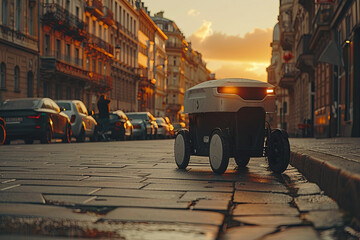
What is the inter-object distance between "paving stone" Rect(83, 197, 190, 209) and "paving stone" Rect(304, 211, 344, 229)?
938 mm

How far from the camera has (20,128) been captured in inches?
750

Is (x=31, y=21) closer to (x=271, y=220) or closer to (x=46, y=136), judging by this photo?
(x=46, y=136)

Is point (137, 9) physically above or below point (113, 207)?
above

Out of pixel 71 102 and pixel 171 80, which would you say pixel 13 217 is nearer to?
pixel 71 102

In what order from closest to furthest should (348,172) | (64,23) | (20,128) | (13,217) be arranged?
(13,217)
(348,172)
(20,128)
(64,23)

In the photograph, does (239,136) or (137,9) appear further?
(137,9)

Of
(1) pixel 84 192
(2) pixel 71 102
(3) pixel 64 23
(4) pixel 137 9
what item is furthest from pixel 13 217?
(4) pixel 137 9

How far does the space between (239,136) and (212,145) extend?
1.14ft

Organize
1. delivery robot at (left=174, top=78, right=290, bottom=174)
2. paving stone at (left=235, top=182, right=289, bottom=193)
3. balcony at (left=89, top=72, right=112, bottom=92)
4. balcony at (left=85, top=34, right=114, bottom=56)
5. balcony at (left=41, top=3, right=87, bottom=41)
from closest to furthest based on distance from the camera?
1. paving stone at (left=235, top=182, right=289, bottom=193)
2. delivery robot at (left=174, top=78, right=290, bottom=174)
3. balcony at (left=41, top=3, right=87, bottom=41)
4. balcony at (left=89, top=72, right=112, bottom=92)
5. balcony at (left=85, top=34, right=114, bottom=56)

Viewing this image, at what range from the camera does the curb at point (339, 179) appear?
418 cm

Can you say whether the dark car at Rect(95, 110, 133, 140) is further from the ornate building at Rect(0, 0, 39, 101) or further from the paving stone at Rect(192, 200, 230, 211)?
the paving stone at Rect(192, 200, 230, 211)

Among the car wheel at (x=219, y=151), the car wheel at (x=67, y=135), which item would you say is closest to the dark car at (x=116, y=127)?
the car wheel at (x=67, y=135)

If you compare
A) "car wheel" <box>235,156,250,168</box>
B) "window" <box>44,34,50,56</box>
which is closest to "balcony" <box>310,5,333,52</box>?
"window" <box>44,34,50,56</box>

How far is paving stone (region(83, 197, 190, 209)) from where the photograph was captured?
4.78m
